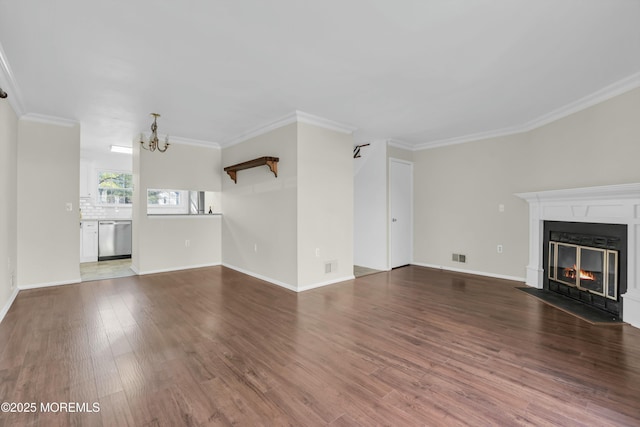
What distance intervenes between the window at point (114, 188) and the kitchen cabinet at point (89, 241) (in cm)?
79

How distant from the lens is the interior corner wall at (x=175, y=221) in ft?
16.5

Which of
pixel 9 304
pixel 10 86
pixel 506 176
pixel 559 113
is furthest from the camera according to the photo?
pixel 506 176

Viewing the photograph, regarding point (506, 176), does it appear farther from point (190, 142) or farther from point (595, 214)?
point (190, 142)

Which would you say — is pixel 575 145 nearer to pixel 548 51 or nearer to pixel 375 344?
pixel 548 51

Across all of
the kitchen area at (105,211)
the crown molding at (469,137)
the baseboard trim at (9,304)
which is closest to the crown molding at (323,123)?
the crown molding at (469,137)

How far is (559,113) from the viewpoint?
151 inches

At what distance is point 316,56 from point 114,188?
666cm

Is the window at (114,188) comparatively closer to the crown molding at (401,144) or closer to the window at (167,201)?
the window at (167,201)

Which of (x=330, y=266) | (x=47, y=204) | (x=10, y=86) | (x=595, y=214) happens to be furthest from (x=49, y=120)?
(x=595, y=214)

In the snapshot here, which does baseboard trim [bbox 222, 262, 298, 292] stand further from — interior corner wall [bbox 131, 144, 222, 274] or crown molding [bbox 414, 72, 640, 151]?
crown molding [bbox 414, 72, 640, 151]

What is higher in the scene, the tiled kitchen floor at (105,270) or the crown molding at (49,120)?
the crown molding at (49,120)

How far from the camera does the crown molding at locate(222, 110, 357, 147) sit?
3.95 meters

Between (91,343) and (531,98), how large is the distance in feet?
16.2

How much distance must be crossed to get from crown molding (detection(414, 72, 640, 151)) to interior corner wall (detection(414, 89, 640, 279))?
0.06 m
